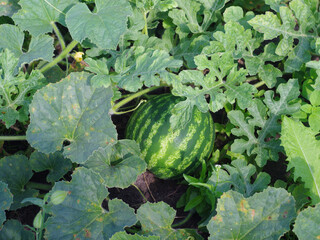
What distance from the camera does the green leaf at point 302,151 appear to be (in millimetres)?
2566

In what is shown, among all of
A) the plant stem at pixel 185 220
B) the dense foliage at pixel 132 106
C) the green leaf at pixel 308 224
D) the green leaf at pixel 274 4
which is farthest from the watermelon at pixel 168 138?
the green leaf at pixel 274 4

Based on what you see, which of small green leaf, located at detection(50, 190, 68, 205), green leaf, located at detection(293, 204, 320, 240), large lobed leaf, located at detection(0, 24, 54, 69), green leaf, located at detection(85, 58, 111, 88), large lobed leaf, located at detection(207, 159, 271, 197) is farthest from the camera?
large lobed leaf, located at detection(0, 24, 54, 69)

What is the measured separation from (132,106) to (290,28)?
1.35 meters

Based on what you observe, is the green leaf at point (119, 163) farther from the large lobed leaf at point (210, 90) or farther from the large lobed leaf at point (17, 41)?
the large lobed leaf at point (17, 41)

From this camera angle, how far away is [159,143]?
2672mm

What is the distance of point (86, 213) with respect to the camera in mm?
2316

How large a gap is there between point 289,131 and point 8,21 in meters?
2.48

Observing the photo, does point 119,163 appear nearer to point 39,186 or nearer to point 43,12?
point 39,186

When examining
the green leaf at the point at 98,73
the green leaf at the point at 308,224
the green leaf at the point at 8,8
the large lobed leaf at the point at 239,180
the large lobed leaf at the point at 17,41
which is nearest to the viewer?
the green leaf at the point at 308,224

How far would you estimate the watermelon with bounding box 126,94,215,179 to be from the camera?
267 centimetres

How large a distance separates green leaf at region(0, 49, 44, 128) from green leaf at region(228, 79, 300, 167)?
143 cm

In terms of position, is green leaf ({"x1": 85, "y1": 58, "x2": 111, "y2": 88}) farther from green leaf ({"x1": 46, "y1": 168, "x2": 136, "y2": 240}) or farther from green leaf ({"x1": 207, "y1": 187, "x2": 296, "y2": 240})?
green leaf ({"x1": 207, "y1": 187, "x2": 296, "y2": 240})

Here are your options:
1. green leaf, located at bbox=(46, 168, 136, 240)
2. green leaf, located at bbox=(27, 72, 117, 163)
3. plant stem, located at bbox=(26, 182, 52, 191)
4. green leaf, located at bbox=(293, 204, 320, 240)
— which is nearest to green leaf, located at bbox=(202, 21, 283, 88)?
green leaf, located at bbox=(27, 72, 117, 163)

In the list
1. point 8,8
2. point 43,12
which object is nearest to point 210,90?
point 43,12
